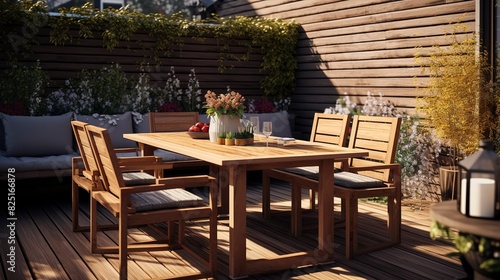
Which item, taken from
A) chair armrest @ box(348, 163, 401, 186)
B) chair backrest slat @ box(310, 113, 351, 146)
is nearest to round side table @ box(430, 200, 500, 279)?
chair armrest @ box(348, 163, 401, 186)

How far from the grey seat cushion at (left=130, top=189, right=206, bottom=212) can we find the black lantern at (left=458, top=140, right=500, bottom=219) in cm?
175

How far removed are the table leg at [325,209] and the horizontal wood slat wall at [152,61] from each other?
4.04 m

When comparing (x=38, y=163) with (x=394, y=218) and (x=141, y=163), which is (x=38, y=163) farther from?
(x=394, y=218)

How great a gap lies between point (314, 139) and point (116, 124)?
2.39m

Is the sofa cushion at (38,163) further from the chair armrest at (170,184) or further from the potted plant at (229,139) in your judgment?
the chair armrest at (170,184)

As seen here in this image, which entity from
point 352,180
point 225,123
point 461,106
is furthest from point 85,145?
point 461,106

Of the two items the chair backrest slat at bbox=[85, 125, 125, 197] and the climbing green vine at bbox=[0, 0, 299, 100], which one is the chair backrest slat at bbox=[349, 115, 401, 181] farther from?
the climbing green vine at bbox=[0, 0, 299, 100]

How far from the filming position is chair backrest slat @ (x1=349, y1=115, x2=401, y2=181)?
14.8ft

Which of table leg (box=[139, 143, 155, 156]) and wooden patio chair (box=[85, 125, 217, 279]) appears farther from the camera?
table leg (box=[139, 143, 155, 156])

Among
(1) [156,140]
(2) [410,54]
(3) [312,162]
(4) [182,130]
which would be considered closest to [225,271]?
(3) [312,162]

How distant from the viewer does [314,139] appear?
539 cm

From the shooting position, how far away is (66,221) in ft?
17.0

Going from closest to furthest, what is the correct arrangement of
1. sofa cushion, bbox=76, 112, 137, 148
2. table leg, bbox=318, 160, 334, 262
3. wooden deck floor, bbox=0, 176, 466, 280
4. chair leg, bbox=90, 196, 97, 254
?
wooden deck floor, bbox=0, 176, 466, 280 → table leg, bbox=318, 160, 334, 262 → chair leg, bbox=90, 196, 97, 254 → sofa cushion, bbox=76, 112, 137, 148

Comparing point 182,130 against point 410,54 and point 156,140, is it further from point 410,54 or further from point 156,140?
point 410,54
